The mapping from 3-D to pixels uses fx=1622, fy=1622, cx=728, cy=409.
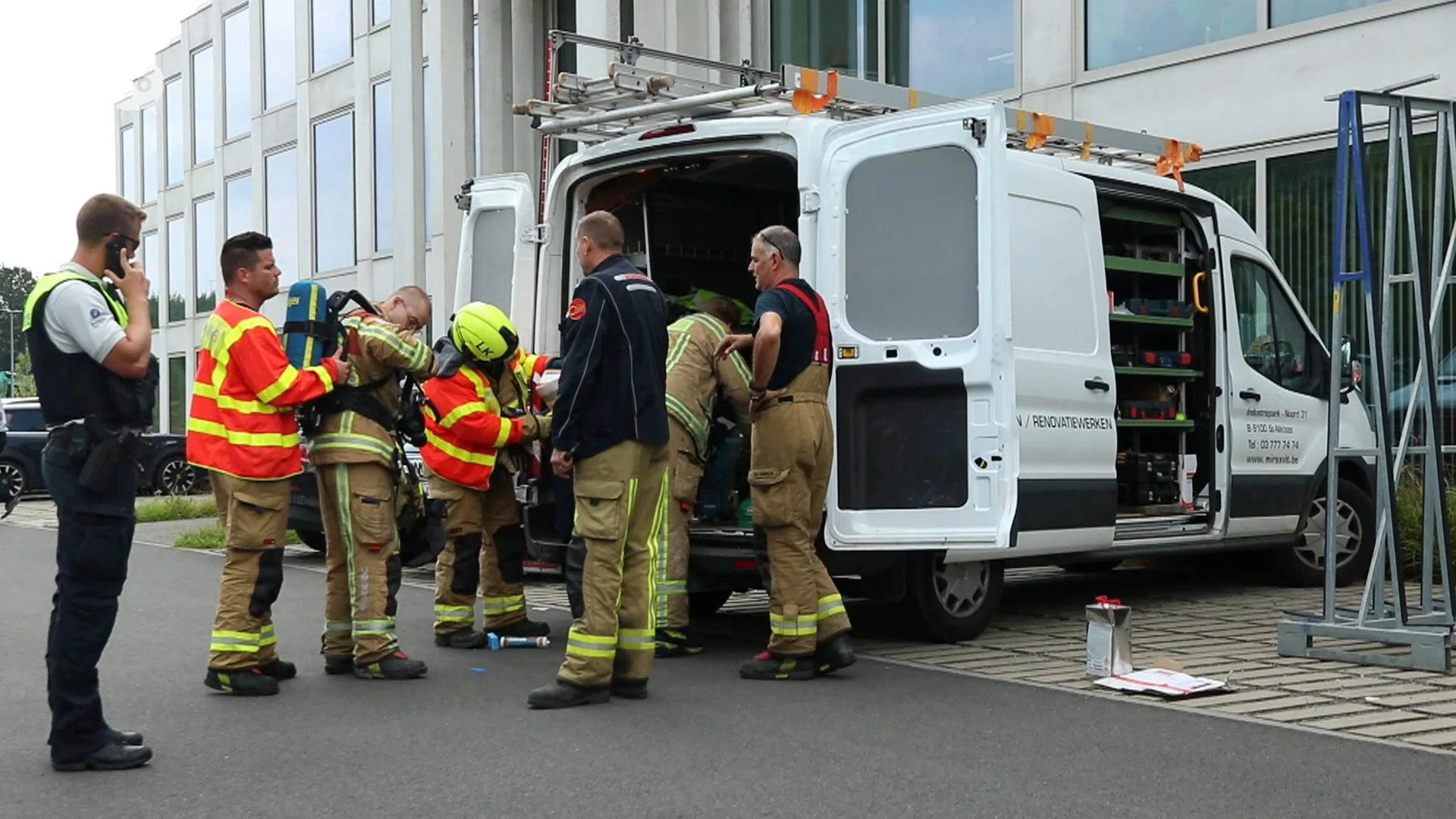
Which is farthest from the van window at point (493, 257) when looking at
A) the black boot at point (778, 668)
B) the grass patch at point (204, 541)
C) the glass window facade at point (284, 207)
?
the glass window facade at point (284, 207)

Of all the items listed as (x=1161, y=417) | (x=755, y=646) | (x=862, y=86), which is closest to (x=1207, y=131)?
(x=1161, y=417)

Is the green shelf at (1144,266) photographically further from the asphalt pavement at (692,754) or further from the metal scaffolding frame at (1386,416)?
the asphalt pavement at (692,754)

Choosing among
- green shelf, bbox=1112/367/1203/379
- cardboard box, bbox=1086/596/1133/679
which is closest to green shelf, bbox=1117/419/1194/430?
green shelf, bbox=1112/367/1203/379

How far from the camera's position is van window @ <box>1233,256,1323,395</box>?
9.66 meters

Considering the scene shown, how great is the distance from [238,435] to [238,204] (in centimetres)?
2705

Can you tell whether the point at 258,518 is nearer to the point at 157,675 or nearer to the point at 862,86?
the point at 157,675

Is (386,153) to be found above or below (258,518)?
above

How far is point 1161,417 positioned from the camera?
9477 mm

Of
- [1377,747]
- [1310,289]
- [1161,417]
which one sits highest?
[1310,289]

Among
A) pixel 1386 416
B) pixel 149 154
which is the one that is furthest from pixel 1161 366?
pixel 149 154

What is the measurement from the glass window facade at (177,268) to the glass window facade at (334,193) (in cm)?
847

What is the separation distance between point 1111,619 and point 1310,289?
683cm

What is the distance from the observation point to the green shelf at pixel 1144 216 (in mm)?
9016

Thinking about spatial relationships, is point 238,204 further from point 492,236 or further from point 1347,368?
point 1347,368
